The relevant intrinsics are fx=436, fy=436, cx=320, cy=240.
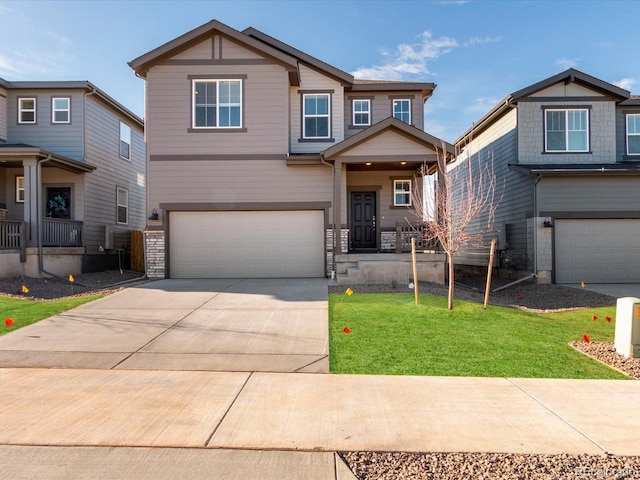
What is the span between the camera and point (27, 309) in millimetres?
8836

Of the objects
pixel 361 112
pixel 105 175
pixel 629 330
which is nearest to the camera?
pixel 629 330

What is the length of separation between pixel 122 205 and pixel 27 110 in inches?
210

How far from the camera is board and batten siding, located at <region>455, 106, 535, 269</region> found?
50.7 feet

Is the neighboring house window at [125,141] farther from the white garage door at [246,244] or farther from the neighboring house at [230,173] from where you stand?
the white garage door at [246,244]

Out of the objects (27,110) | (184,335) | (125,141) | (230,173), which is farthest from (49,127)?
(184,335)

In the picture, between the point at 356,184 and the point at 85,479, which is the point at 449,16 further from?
the point at 85,479

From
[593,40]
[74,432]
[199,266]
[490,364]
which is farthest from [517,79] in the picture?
[74,432]

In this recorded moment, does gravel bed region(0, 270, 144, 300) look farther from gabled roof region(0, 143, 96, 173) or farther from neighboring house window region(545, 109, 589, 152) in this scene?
neighboring house window region(545, 109, 589, 152)

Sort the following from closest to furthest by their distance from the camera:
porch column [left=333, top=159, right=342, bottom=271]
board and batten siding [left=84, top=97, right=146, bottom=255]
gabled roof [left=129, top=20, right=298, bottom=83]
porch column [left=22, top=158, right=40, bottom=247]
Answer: porch column [left=333, top=159, right=342, bottom=271], gabled roof [left=129, top=20, right=298, bottom=83], porch column [left=22, top=158, right=40, bottom=247], board and batten siding [left=84, top=97, right=146, bottom=255]

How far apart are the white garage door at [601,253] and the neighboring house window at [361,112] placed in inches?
299

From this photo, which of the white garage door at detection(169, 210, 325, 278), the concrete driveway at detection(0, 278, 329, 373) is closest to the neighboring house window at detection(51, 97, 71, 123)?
the white garage door at detection(169, 210, 325, 278)

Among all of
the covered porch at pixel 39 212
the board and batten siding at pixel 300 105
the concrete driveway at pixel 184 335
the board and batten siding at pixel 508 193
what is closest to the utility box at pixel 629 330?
the concrete driveway at pixel 184 335

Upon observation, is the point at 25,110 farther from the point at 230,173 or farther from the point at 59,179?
the point at 230,173

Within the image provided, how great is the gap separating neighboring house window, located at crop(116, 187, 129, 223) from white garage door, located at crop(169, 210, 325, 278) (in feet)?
23.4
